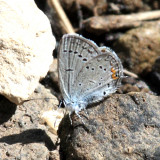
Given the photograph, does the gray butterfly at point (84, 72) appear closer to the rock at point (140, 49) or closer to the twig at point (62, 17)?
the rock at point (140, 49)

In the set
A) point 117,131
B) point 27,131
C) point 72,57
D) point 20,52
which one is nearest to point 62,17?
point 20,52

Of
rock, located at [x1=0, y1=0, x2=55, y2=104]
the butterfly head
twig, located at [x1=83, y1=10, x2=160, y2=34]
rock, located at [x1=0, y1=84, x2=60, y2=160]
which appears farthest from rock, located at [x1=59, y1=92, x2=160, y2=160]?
twig, located at [x1=83, y1=10, x2=160, y2=34]

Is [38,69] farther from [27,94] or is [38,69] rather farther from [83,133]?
[83,133]

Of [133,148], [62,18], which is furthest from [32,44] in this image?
[62,18]

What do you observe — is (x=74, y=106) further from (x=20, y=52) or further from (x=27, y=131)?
(x=20, y=52)

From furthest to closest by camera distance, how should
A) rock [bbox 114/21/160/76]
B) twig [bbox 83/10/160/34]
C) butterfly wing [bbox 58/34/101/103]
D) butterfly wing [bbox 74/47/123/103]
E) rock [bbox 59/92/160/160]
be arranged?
twig [bbox 83/10/160/34]
rock [bbox 114/21/160/76]
butterfly wing [bbox 74/47/123/103]
butterfly wing [bbox 58/34/101/103]
rock [bbox 59/92/160/160]

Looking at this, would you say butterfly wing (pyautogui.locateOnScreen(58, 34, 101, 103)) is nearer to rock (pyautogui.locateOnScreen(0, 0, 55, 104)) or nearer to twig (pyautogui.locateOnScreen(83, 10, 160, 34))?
rock (pyautogui.locateOnScreen(0, 0, 55, 104))
